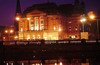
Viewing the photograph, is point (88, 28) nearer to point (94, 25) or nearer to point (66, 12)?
point (94, 25)

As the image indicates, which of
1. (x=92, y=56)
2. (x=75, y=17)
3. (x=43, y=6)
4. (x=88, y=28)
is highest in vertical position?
(x=43, y=6)

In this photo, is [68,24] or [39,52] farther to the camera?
[68,24]

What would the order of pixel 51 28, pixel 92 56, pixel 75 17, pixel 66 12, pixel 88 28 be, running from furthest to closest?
pixel 88 28, pixel 66 12, pixel 75 17, pixel 51 28, pixel 92 56

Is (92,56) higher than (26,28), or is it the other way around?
(26,28)

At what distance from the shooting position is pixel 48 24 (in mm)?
67562

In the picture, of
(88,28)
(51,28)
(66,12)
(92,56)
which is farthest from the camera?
(88,28)

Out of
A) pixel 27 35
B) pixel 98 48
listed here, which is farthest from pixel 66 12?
pixel 98 48

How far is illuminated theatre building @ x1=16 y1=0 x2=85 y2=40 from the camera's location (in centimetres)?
6462

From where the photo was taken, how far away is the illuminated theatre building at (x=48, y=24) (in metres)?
64.6

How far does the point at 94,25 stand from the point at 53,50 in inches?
2142

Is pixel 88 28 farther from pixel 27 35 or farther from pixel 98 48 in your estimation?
pixel 98 48

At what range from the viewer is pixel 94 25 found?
3194 inches

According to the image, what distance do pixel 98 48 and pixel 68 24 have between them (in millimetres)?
41811

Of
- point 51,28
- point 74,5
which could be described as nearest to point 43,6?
point 51,28
